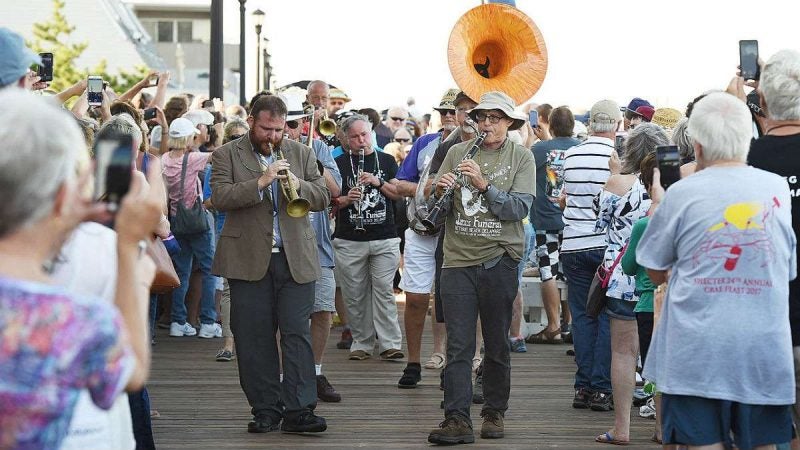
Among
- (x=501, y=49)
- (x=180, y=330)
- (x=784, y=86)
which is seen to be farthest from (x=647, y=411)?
(x=180, y=330)

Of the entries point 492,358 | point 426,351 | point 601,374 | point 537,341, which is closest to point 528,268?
point 537,341

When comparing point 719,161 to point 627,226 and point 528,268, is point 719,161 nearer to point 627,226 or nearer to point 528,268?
point 627,226

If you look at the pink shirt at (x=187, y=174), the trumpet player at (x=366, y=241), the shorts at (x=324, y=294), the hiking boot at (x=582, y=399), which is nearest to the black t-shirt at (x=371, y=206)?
the trumpet player at (x=366, y=241)

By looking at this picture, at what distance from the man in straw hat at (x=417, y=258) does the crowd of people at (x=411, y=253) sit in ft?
0.06

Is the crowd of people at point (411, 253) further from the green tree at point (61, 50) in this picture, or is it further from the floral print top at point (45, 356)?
the green tree at point (61, 50)

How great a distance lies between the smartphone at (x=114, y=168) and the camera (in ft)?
10.7

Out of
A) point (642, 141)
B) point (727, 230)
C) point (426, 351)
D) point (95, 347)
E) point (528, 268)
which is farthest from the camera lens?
point (528, 268)

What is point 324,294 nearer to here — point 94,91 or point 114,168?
point 94,91

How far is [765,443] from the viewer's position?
528cm

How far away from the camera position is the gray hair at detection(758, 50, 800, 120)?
5770 mm

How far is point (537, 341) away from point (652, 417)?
14.2ft

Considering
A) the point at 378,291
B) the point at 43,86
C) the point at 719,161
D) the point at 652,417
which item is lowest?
the point at 652,417

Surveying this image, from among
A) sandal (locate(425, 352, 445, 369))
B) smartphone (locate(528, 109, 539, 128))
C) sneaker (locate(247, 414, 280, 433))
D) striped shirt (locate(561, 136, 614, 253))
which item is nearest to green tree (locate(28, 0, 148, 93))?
smartphone (locate(528, 109, 539, 128))

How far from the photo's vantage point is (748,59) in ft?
21.8
